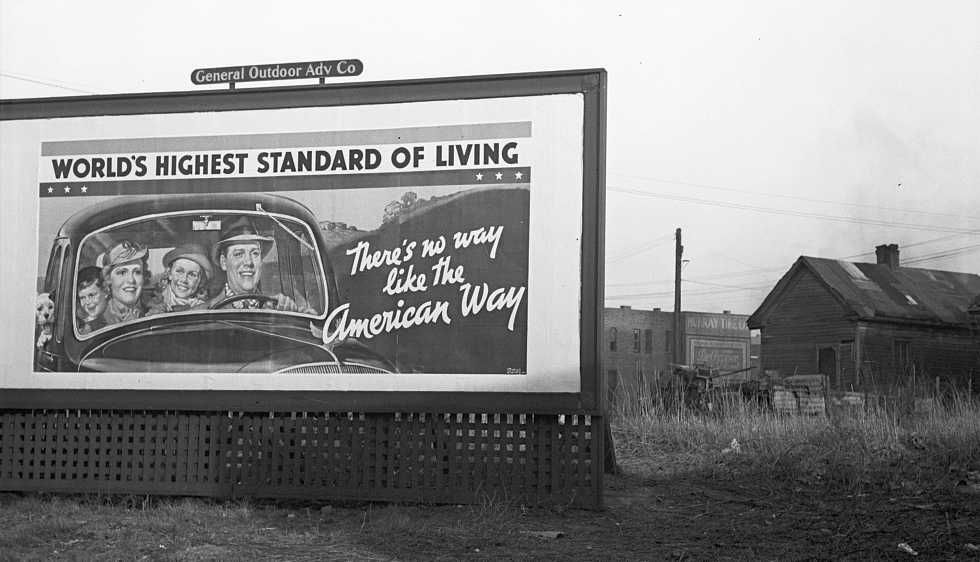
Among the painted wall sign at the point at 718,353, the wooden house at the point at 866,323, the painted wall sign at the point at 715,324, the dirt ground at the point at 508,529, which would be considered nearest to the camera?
the dirt ground at the point at 508,529

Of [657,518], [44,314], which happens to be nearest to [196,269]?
[44,314]

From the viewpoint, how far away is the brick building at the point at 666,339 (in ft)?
224

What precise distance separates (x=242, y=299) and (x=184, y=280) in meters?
0.62

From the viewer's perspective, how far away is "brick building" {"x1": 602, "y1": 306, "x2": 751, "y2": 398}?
68.4 m

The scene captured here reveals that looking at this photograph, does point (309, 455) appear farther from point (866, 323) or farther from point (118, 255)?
point (866, 323)

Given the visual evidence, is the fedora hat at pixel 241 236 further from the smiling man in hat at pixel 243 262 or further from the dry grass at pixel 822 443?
the dry grass at pixel 822 443

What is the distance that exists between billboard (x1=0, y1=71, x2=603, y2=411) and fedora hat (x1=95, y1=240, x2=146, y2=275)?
2 cm

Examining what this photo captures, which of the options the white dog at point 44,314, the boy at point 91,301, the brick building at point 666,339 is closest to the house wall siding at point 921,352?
the brick building at point 666,339

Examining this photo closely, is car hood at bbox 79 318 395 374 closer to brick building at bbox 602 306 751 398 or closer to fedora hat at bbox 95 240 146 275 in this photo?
fedora hat at bbox 95 240 146 275

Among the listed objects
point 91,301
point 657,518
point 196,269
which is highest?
point 196,269

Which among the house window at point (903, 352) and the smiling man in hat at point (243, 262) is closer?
the smiling man in hat at point (243, 262)

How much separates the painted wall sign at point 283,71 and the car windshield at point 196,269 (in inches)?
57.6

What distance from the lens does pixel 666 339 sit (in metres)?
71.6

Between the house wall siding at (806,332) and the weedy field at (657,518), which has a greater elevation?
the house wall siding at (806,332)
